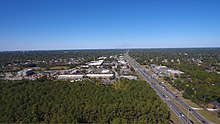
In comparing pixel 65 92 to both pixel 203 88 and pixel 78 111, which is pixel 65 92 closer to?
pixel 78 111

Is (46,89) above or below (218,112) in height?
above

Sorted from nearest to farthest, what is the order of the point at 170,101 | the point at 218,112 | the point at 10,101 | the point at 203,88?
the point at 10,101, the point at 218,112, the point at 170,101, the point at 203,88

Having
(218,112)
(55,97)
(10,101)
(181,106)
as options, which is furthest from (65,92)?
(218,112)

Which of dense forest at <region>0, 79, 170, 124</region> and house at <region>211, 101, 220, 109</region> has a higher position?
dense forest at <region>0, 79, 170, 124</region>

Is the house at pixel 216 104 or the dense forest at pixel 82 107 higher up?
the dense forest at pixel 82 107

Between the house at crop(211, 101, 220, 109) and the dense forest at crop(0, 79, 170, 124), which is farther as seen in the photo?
the house at crop(211, 101, 220, 109)

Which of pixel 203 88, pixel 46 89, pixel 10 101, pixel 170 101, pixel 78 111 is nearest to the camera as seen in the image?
pixel 78 111

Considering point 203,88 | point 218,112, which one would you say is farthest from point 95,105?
point 203,88

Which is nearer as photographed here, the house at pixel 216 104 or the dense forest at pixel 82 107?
the dense forest at pixel 82 107

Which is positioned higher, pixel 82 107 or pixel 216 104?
pixel 82 107

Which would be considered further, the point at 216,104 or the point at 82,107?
the point at 216,104

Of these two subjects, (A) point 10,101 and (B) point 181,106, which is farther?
(B) point 181,106
